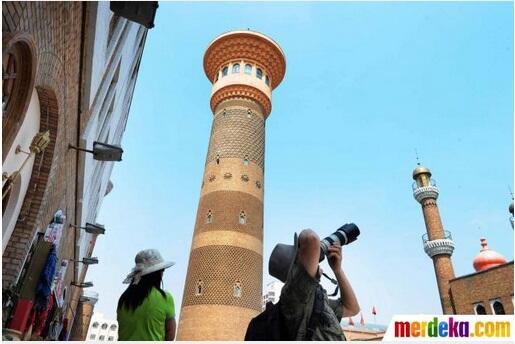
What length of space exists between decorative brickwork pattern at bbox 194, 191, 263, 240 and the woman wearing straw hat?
484 inches

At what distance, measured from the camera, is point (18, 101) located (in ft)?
10.9

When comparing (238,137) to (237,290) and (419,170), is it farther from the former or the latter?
(419,170)

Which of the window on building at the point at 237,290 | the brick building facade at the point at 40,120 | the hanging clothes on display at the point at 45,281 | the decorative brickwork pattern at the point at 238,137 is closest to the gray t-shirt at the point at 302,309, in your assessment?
the brick building facade at the point at 40,120

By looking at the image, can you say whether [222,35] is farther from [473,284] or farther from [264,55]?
[473,284]

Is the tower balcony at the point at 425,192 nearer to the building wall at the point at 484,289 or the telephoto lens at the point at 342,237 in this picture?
the building wall at the point at 484,289

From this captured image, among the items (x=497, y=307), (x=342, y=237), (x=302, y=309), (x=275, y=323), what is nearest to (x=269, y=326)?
(x=275, y=323)

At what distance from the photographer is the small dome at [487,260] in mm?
19297

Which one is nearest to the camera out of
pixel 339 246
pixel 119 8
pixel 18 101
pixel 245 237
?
pixel 339 246

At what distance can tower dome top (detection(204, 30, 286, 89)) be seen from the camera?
60.3ft

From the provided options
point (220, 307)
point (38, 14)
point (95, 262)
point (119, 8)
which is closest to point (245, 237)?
point (220, 307)

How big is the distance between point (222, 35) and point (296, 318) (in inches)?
722

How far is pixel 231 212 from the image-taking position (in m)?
14.9

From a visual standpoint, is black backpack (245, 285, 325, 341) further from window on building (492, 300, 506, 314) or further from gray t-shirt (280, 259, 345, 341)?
window on building (492, 300, 506, 314)

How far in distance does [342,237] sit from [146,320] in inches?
46.7
